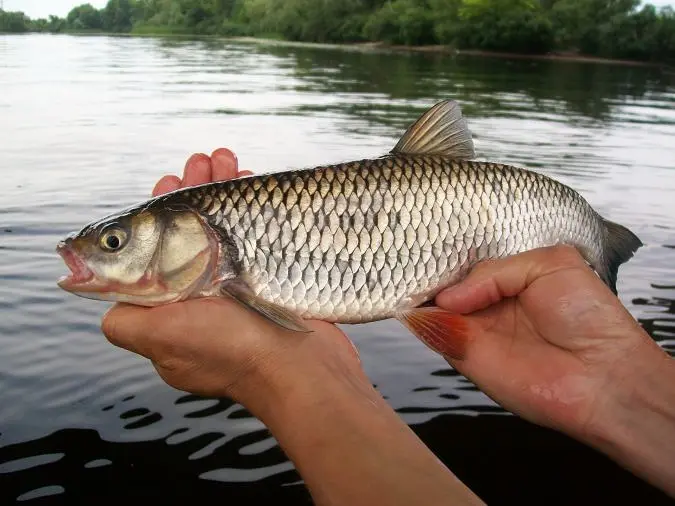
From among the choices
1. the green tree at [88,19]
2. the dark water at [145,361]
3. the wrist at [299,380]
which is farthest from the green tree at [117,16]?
the wrist at [299,380]

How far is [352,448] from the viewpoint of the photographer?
2109 millimetres

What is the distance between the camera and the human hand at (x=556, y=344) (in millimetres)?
2912

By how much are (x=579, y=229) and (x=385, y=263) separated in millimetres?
1009

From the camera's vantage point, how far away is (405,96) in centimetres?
2264

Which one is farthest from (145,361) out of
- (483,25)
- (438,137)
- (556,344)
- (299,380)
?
(483,25)

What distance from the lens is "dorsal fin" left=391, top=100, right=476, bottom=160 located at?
10.4 ft

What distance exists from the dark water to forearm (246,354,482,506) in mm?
1382

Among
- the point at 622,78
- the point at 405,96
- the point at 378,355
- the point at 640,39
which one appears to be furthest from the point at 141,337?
the point at 640,39

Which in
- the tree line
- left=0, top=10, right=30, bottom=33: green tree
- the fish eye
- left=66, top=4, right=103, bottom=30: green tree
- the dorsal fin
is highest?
left=66, top=4, right=103, bottom=30: green tree

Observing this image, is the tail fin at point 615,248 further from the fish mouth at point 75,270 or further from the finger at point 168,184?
the fish mouth at point 75,270

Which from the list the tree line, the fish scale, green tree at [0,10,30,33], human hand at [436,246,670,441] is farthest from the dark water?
green tree at [0,10,30,33]

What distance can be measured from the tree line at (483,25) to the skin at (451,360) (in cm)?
6429

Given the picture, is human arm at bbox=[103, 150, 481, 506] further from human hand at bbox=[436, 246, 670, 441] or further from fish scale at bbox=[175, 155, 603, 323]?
human hand at bbox=[436, 246, 670, 441]

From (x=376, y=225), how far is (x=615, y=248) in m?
1.38
